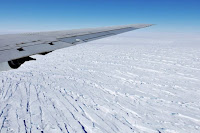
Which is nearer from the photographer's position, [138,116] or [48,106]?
[138,116]

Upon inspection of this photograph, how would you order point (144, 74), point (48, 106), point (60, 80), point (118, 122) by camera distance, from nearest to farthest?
point (118, 122), point (48, 106), point (60, 80), point (144, 74)

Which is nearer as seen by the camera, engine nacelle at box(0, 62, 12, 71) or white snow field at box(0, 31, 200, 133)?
engine nacelle at box(0, 62, 12, 71)

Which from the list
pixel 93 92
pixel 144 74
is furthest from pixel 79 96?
pixel 144 74

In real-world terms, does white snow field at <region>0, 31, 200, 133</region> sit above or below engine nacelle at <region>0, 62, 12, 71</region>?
below

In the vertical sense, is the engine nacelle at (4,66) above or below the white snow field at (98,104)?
above

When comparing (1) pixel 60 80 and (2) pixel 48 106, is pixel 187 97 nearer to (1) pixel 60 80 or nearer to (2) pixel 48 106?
(2) pixel 48 106

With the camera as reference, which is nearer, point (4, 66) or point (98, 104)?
point (4, 66)

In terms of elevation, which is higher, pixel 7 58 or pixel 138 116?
pixel 7 58

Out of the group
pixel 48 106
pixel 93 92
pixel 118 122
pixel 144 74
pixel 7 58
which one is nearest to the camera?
pixel 7 58

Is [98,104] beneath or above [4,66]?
beneath

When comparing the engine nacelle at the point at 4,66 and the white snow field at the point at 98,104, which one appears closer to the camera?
the engine nacelle at the point at 4,66
